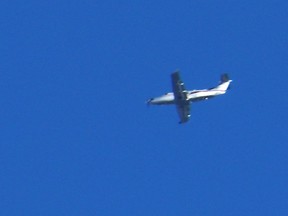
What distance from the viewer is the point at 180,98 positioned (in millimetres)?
158625

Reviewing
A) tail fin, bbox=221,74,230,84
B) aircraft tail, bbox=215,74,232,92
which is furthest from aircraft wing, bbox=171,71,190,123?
tail fin, bbox=221,74,230,84

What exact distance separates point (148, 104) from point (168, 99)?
263 centimetres

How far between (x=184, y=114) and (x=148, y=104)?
5.09 metres

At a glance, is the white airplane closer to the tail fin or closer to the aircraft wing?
the aircraft wing

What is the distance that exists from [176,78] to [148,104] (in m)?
6.20

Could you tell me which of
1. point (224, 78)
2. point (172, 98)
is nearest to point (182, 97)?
point (172, 98)

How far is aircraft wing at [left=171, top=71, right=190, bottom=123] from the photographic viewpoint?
15575cm

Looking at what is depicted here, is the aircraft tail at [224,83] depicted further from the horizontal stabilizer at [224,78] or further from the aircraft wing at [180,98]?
the aircraft wing at [180,98]

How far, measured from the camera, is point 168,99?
160 meters

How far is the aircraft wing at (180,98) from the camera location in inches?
6132

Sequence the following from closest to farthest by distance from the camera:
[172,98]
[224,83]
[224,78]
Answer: [172,98], [224,83], [224,78]

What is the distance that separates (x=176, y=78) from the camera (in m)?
156

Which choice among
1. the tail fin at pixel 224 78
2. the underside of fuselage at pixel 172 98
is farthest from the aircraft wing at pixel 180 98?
the tail fin at pixel 224 78

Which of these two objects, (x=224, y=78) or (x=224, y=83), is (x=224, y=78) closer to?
(x=224, y=78)
